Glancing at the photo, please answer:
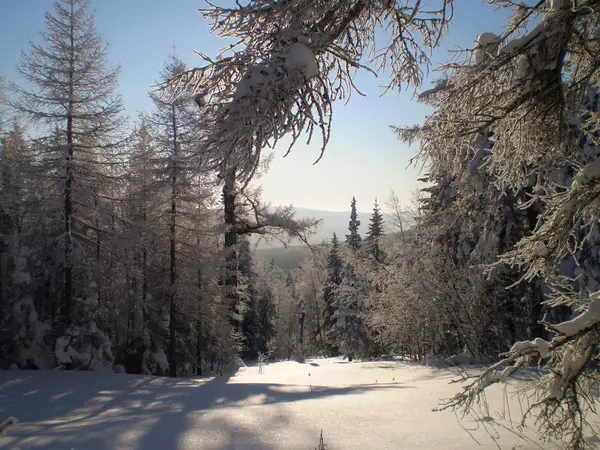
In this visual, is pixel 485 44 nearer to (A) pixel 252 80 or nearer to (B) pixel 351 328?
(A) pixel 252 80

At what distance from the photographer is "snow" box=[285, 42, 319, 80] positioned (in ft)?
7.52

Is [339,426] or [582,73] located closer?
[582,73]

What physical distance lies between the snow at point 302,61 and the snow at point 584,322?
2300 millimetres

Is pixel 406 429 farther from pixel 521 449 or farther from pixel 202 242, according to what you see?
pixel 202 242

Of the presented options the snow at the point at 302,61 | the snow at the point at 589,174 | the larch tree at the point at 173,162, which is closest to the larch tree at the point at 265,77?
the snow at the point at 302,61

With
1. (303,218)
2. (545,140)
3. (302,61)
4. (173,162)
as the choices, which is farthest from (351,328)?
(302,61)

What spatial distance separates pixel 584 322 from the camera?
2.37m

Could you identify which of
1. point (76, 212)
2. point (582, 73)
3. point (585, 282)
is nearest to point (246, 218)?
point (76, 212)

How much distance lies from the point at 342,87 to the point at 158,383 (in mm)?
8555

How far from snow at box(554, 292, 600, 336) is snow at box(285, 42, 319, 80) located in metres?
2.30

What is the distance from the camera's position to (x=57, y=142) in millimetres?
11680

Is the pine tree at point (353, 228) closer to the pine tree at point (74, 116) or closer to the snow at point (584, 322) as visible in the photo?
the pine tree at point (74, 116)

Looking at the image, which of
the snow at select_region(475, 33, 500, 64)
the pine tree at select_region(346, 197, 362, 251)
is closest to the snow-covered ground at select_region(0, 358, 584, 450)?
the snow at select_region(475, 33, 500, 64)

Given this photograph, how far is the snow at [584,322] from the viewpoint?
2342 mm
